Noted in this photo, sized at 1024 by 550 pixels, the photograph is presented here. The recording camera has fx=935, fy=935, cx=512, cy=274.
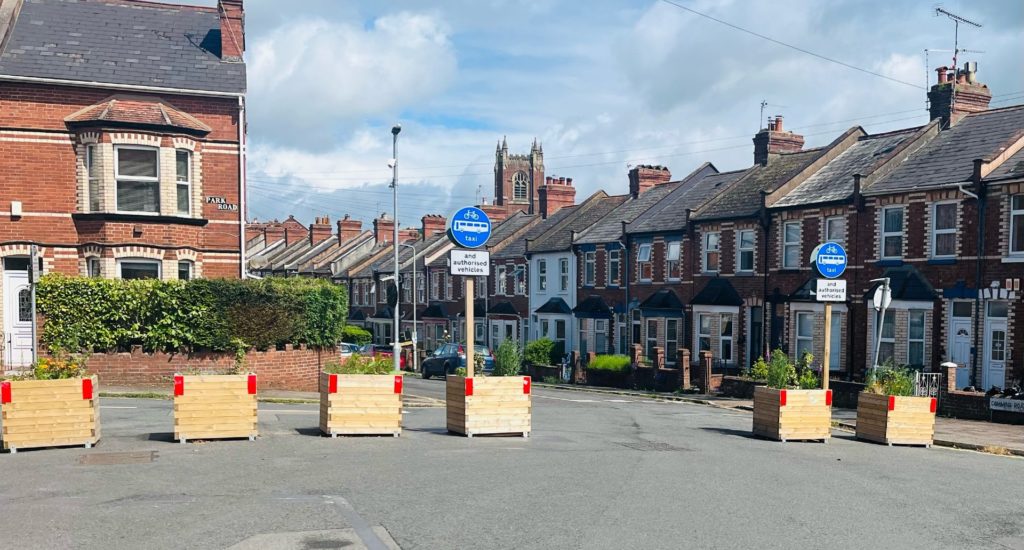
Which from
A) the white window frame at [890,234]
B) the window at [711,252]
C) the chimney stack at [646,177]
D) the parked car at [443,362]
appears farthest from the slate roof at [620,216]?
the white window frame at [890,234]

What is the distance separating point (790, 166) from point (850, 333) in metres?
9.95

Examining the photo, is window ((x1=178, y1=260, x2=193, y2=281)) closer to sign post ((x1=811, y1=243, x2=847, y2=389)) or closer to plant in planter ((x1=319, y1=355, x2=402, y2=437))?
plant in planter ((x1=319, y1=355, x2=402, y2=437))

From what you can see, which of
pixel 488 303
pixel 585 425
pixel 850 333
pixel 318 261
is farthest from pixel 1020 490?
pixel 318 261

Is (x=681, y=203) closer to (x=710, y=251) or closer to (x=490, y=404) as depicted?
(x=710, y=251)

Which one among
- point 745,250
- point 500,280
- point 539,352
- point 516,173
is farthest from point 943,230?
point 516,173

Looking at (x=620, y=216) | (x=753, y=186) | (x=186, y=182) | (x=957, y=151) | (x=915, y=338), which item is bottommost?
(x=915, y=338)

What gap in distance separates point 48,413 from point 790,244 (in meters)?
26.8

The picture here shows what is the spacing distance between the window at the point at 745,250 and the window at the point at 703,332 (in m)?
2.64

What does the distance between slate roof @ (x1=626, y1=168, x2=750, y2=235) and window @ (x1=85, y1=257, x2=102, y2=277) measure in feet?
76.8

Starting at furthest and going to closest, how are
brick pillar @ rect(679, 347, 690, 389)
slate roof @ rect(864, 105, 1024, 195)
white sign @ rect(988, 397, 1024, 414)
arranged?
brick pillar @ rect(679, 347, 690, 389)
slate roof @ rect(864, 105, 1024, 195)
white sign @ rect(988, 397, 1024, 414)

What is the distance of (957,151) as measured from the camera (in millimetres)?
29531

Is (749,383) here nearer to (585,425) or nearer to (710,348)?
(710,348)

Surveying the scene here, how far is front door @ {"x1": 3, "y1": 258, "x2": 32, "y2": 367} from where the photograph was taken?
25.1m

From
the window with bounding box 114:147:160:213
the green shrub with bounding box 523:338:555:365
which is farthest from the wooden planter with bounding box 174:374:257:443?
the green shrub with bounding box 523:338:555:365
